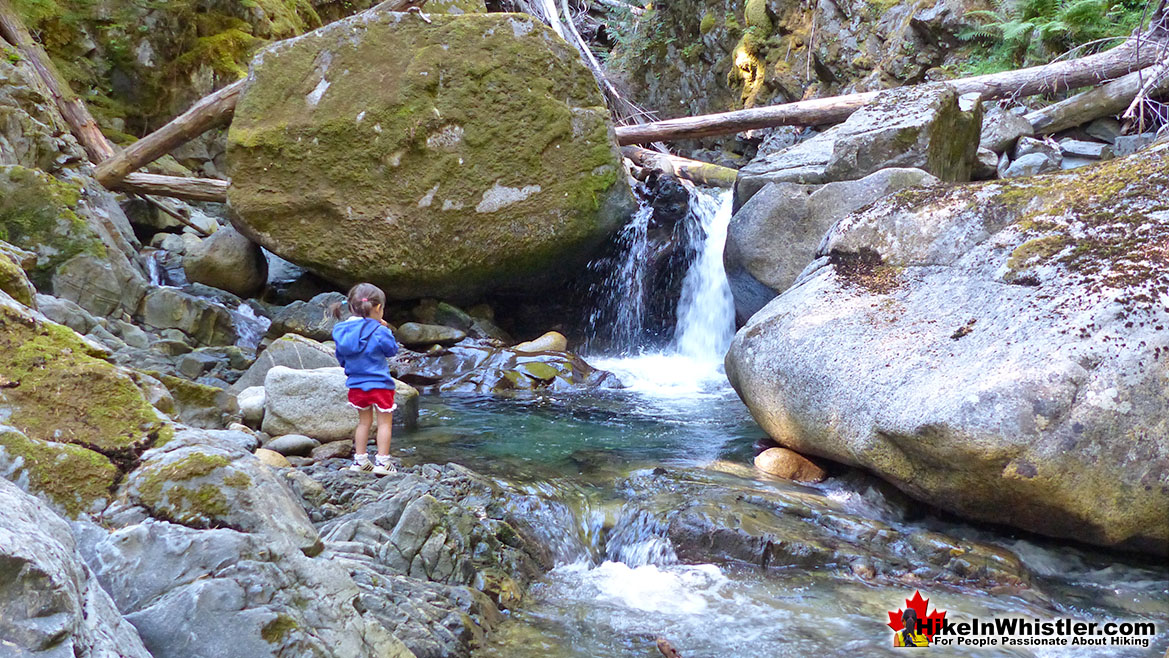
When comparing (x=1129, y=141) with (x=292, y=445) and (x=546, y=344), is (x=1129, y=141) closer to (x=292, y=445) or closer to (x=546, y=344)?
(x=546, y=344)

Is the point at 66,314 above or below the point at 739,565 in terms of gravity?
above

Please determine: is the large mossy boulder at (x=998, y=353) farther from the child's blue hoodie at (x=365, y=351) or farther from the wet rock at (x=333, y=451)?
the wet rock at (x=333, y=451)

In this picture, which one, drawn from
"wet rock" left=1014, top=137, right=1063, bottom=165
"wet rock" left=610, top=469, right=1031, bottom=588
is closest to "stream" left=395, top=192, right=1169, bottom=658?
"wet rock" left=610, top=469, right=1031, bottom=588

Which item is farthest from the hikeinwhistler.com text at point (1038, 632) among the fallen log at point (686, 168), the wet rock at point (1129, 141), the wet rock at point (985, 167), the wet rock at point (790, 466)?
the fallen log at point (686, 168)

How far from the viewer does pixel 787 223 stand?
7668mm

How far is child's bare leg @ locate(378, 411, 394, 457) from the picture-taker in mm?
4902

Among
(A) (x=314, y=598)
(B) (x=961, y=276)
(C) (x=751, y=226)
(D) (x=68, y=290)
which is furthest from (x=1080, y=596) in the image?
(D) (x=68, y=290)

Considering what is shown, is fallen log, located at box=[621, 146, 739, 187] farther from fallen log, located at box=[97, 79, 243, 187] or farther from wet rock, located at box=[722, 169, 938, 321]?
fallen log, located at box=[97, 79, 243, 187]

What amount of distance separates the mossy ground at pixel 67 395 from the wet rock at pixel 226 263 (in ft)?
22.8

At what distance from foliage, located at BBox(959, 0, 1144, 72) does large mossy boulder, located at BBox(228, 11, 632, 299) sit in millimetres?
6864

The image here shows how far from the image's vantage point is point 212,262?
30.5 ft

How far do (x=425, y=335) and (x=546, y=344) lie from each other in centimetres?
135

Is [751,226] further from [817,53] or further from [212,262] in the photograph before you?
[817,53]

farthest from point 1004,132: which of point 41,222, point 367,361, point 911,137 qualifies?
point 41,222
